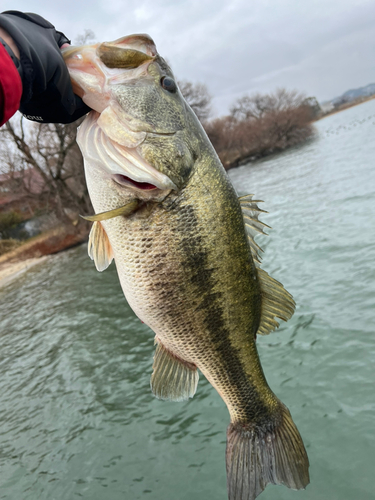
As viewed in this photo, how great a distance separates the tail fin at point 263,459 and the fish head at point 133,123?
1.60 meters

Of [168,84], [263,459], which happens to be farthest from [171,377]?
[168,84]

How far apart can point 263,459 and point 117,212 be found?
1718 millimetres

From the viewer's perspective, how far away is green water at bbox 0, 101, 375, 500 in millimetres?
3848

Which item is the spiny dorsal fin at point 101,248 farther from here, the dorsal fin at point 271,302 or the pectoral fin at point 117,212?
the dorsal fin at point 271,302

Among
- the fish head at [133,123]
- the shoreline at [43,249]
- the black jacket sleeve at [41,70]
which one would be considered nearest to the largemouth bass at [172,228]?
the fish head at [133,123]

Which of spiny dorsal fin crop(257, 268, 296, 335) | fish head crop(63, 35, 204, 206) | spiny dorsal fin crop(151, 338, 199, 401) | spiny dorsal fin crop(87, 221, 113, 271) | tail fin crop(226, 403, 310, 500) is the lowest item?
tail fin crop(226, 403, 310, 500)

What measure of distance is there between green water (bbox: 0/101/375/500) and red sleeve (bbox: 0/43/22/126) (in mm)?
3854

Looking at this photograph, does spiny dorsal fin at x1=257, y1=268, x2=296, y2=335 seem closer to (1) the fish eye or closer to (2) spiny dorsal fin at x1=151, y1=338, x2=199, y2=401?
(2) spiny dorsal fin at x1=151, y1=338, x2=199, y2=401

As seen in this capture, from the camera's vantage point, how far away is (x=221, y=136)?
4159 centimetres

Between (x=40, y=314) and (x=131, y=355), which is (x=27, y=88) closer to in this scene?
(x=131, y=355)

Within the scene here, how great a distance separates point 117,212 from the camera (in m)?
1.79

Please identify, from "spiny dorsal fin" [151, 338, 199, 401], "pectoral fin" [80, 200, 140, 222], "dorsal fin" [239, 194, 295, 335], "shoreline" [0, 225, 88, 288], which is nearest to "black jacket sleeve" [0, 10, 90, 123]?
"pectoral fin" [80, 200, 140, 222]

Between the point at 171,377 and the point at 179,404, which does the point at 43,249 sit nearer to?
the point at 179,404

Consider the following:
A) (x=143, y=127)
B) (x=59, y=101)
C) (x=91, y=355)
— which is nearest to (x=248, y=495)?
(x=143, y=127)
